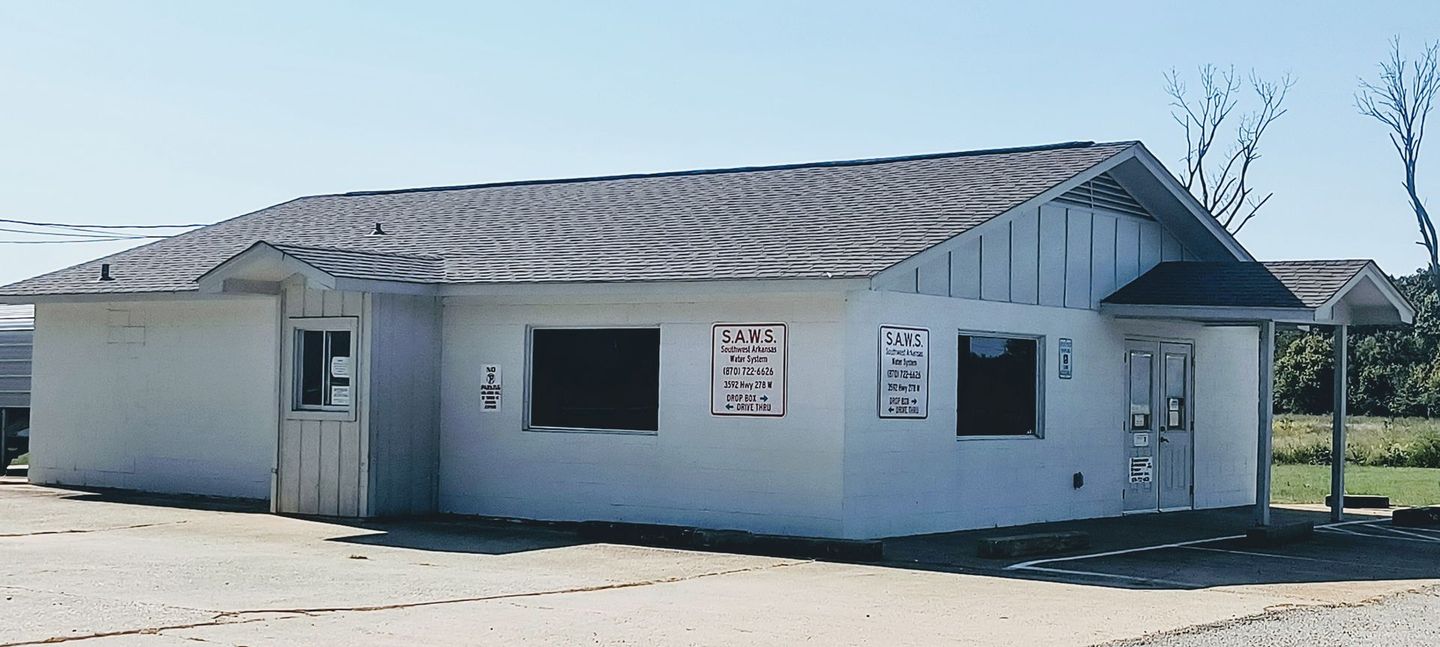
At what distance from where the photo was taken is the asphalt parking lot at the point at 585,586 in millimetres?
10508

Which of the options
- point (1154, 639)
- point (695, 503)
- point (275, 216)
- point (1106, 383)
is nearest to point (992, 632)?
point (1154, 639)

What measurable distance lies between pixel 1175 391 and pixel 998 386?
4.46 m

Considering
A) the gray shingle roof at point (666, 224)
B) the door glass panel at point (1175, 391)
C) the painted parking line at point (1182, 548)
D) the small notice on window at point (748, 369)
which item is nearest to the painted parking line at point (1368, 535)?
the painted parking line at point (1182, 548)

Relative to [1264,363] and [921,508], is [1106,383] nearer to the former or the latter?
[1264,363]

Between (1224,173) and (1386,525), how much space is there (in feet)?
119

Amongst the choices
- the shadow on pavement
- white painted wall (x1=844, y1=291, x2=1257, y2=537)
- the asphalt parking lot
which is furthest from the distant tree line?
the asphalt parking lot

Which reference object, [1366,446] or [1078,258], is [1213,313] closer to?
[1078,258]

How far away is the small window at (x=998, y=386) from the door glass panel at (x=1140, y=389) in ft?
8.13

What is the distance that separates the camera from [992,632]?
427 inches

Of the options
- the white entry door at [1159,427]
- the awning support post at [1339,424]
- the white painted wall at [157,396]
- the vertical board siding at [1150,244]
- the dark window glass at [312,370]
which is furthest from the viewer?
the vertical board siding at [1150,244]

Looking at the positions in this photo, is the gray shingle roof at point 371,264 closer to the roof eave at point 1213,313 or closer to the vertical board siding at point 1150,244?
the roof eave at point 1213,313

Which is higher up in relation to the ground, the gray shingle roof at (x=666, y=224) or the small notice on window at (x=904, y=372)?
the gray shingle roof at (x=666, y=224)

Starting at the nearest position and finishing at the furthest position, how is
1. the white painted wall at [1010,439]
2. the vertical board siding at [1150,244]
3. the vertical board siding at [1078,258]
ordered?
the white painted wall at [1010,439] < the vertical board siding at [1078,258] < the vertical board siding at [1150,244]

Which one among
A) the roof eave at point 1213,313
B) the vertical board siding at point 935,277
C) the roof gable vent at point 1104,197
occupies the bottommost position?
the roof eave at point 1213,313
